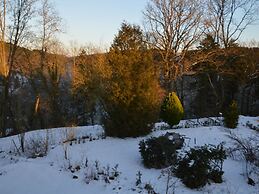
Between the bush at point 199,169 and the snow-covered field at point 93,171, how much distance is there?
8.2 inches

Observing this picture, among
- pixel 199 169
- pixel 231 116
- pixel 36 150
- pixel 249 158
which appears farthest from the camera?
pixel 231 116

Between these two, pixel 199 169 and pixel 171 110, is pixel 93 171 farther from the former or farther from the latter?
pixel 171 110

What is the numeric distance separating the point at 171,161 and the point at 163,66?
651 inches

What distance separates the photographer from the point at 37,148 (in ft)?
41.3

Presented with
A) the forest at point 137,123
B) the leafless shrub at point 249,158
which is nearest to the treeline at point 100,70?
the forest at point 137,123

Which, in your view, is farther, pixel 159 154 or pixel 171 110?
pixel 171 110

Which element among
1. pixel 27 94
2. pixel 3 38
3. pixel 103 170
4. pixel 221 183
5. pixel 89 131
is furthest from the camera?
pixel 27 94

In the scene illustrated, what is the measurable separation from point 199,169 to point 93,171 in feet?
10.7

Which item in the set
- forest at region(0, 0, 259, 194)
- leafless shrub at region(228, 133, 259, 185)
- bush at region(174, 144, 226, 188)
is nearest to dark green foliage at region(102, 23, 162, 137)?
forest at region(0, 0, 259, 194)

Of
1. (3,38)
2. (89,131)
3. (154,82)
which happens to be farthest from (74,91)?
(154,82)

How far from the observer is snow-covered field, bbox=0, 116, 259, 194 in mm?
9055

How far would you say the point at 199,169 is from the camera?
29.9ft

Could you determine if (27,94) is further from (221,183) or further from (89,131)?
(221,183)

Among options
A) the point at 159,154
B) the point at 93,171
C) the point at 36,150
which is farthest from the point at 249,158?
the point at 36,150
